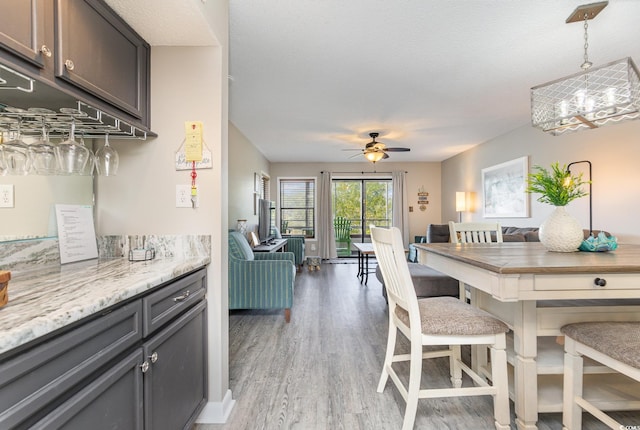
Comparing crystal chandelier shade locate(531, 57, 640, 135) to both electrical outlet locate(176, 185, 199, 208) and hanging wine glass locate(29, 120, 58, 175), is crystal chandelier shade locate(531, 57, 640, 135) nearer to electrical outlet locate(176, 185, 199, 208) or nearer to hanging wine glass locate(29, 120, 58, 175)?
electrical outlet locate(176, 185, 199, 208)

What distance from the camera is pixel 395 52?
2.50 meters

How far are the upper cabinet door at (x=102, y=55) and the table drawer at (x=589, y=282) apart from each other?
2.02 meters

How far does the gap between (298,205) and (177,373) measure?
21.0ft

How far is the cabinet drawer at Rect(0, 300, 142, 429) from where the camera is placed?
593 mm

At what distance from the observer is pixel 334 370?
2.12m

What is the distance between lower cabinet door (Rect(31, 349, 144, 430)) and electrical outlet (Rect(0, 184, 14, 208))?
2.74 feet

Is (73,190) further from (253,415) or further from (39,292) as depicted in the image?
(253,415)

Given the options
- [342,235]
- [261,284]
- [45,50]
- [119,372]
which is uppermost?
[45,50]

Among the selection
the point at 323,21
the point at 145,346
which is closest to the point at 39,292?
the point at 145,346

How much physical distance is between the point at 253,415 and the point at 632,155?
4249mm

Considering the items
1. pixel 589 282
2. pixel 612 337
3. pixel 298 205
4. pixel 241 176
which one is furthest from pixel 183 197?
pixel 298 205

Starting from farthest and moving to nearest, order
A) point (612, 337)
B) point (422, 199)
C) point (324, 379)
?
point (422, 199) → point (324, 379) → point (612, 337)

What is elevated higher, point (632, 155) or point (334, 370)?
point (632, 155)

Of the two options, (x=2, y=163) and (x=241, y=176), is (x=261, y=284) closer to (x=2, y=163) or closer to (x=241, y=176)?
(x=241, y=176)
